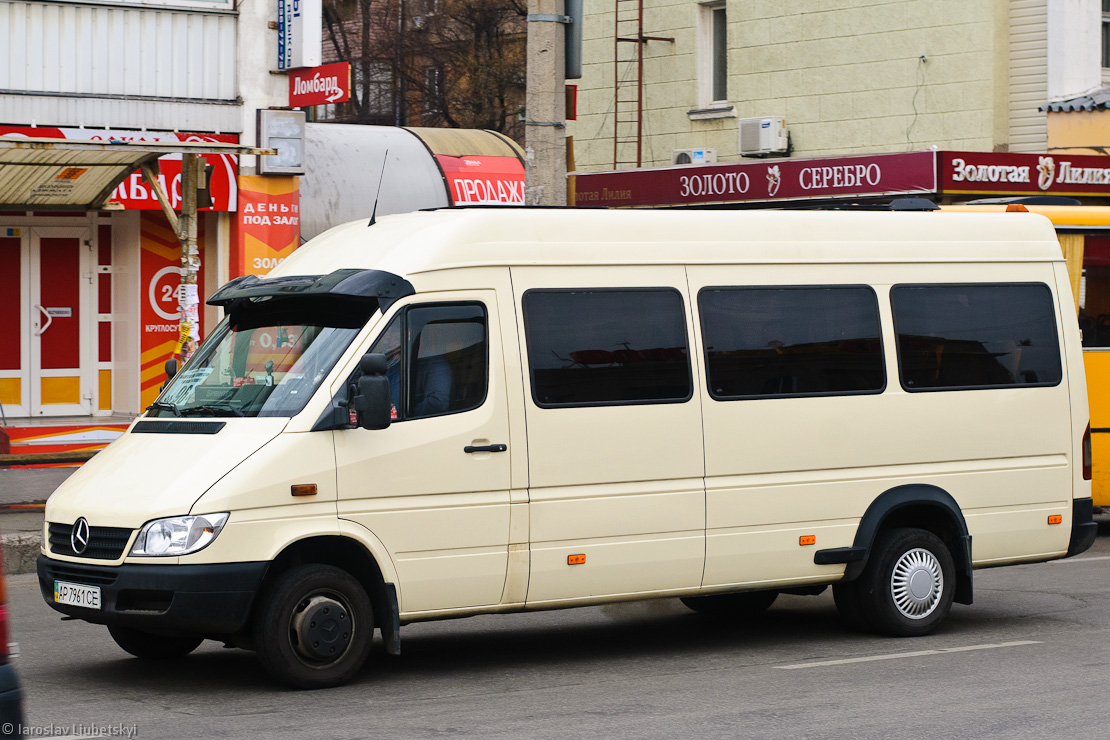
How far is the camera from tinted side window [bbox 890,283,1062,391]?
9.34 m

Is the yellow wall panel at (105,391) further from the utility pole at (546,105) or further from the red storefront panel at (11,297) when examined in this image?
the utility pole at (546,105)

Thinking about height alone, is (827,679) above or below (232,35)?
below

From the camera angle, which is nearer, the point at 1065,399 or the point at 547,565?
the point at 547,565

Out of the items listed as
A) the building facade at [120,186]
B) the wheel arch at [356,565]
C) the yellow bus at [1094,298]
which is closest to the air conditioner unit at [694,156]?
the building facade at [120,186]

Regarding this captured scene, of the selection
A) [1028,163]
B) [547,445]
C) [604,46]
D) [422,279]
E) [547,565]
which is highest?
[604,46]

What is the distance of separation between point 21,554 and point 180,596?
5517 mm

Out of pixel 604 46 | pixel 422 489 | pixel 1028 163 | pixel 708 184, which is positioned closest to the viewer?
pixel 422 489

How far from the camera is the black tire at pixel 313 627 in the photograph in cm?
741

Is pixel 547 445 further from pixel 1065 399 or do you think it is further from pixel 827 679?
pixel 1065 399

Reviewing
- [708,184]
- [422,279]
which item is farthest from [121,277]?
[422,279]

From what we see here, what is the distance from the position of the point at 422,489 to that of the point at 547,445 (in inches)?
28.6

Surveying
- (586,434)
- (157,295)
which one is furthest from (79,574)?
(157,295)

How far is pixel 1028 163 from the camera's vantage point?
21203mm

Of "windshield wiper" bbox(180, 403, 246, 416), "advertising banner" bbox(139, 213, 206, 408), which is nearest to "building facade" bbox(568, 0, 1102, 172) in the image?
"advertising banner" bbox(139, 213, 206, 408)
